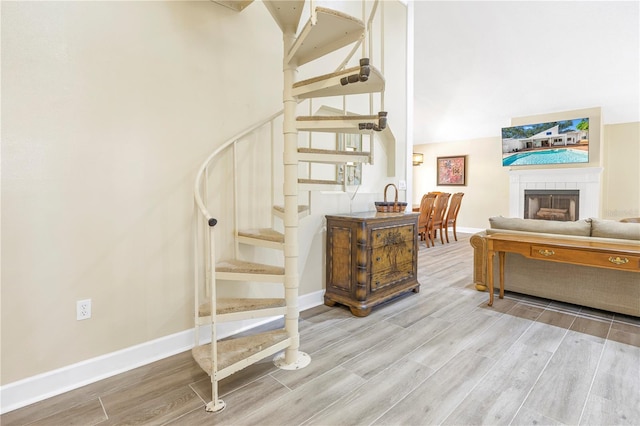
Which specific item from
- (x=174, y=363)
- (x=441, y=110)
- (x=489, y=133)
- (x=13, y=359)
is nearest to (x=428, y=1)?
(x=441, y=110)

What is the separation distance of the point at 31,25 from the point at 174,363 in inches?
81.9

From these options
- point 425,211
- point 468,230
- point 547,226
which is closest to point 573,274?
point 547,226

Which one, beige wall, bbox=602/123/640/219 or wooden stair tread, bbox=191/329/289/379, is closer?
wooden stair tread, bbox=191/329/289/379

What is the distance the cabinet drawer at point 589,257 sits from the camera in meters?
2.29

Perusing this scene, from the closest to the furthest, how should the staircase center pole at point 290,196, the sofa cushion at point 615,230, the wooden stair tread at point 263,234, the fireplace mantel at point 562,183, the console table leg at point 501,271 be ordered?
the staircase center pole at point 290,196 → the wooden stair tread at point 263,234 → the sofa cushion at point 615,230 → the console table leg at point 501,271 → the fireplace mantel at point 562,183

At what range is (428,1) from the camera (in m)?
4.96

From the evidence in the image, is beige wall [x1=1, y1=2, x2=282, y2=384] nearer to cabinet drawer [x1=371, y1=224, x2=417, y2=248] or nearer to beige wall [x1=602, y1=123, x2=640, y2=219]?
cabinet drawer [x1=371, y1=224, x2=417, y2=248]

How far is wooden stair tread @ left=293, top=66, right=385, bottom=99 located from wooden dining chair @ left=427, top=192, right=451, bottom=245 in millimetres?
4462

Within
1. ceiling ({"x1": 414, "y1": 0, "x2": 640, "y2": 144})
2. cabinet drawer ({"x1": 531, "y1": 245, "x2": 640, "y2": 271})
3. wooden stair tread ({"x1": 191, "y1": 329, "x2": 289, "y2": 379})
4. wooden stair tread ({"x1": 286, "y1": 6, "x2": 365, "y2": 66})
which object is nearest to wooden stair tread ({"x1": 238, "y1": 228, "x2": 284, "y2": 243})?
wooden stair tread ({"x1": 191, "y1": 329, "x2": 289, "y2": 379})

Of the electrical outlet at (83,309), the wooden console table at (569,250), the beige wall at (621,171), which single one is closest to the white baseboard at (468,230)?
the beige wall at (621,171)

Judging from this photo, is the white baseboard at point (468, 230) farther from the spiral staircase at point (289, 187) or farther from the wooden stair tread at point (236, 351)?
the wooden stair tread at point (236, 351)

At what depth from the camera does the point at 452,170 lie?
8039mm

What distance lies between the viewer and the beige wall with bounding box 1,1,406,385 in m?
1.64

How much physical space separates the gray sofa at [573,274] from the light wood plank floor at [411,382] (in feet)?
0.70
